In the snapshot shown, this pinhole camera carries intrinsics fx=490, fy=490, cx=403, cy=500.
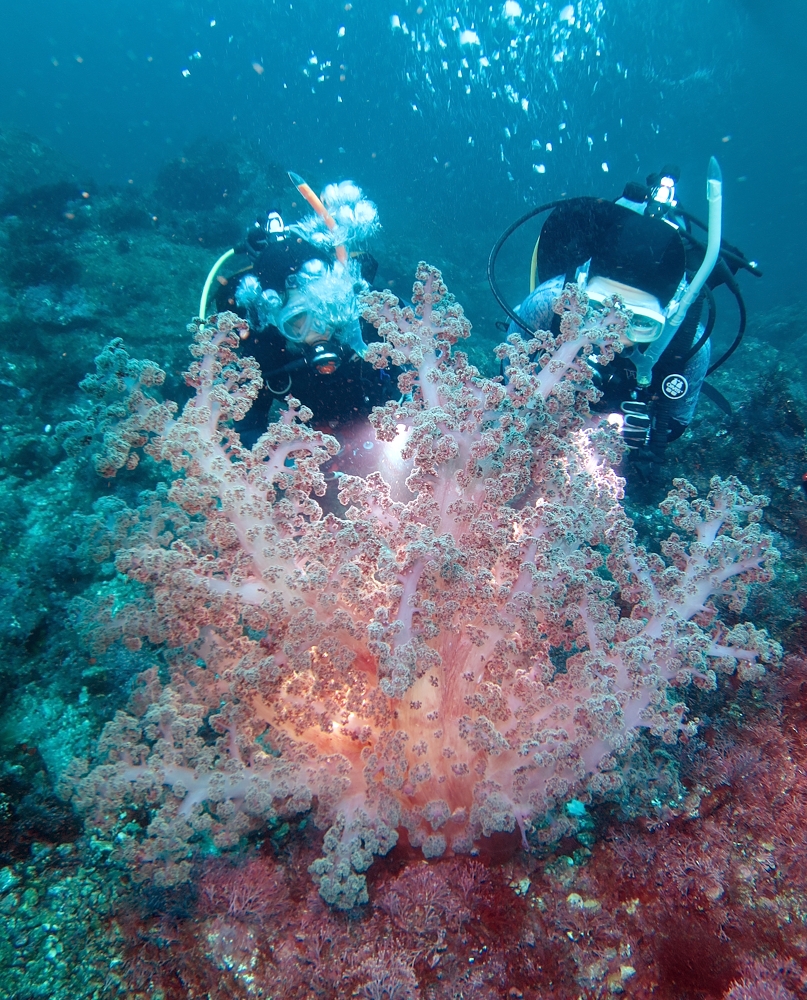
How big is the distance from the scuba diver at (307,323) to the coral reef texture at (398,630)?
2.28 m

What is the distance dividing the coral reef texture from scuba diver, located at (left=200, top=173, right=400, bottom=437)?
2.28 metres

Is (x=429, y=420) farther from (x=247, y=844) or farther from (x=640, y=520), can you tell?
(x=640, y=520)

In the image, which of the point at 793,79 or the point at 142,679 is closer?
the point at 142,679

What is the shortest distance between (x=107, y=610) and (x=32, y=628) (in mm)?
2127

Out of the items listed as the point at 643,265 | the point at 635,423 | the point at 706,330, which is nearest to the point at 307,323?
the point at 643,265

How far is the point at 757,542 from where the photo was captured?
280 cm

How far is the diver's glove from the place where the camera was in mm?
4578

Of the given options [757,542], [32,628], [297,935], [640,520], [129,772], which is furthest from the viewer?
[640,520]

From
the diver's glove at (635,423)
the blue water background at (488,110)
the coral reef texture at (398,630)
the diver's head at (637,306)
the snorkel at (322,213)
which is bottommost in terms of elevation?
the coral reef texture at (398,630)

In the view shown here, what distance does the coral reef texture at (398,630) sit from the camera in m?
2.00

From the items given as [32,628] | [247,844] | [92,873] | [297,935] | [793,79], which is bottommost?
[32,628]

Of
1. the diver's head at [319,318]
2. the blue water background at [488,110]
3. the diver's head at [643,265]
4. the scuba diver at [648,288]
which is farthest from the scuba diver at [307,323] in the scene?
the blue water background at [488,110]

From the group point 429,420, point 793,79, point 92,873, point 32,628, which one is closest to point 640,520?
point 429,420

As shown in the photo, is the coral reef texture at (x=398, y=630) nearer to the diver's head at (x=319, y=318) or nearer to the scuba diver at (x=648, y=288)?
the scuba diver at (x=648, y=288)
